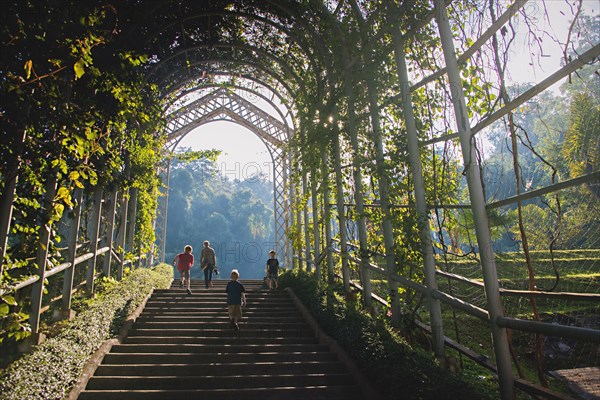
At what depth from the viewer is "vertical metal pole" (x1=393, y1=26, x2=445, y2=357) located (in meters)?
4.68

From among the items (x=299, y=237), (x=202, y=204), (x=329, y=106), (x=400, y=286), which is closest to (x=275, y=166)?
(x=299, y=237)

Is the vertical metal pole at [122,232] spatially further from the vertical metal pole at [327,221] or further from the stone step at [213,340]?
the vertical metal pole at [327,221]

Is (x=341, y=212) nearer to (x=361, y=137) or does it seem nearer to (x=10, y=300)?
(x=361, y=137)

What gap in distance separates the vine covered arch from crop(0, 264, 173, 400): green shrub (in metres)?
0.52

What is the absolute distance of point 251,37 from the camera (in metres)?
9.83

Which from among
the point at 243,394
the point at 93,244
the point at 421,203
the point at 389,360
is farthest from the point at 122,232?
the point at 389,360

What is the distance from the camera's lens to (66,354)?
4.33 meters

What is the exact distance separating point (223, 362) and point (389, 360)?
7.93 ft

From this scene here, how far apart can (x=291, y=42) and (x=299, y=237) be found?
213 inches

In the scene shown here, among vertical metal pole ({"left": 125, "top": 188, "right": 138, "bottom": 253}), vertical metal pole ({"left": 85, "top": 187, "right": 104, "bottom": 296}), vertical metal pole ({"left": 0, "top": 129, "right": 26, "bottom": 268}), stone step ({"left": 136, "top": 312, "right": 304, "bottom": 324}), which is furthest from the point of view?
vertical metal pole ({"left": 125, "top": 188, "right": 138, "bottom": 253})

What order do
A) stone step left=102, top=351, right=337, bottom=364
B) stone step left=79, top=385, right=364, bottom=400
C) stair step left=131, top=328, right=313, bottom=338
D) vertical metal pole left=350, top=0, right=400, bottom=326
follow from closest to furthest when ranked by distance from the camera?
stone step left=79, top=385, right=364, bottom=400, stone step left=102, top=351, right=337, bottom=364, vertical metal pole left=350, top=0, right=400, bottom=326, stair step left=131, top=328, right=313, bottom=338

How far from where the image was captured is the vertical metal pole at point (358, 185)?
6.65 m

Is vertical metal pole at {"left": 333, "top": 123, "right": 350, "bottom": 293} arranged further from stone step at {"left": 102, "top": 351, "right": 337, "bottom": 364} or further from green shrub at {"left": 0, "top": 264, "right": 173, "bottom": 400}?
green shrub at {"left": 0, "top": 264, "right": 173, "bottom": 400}

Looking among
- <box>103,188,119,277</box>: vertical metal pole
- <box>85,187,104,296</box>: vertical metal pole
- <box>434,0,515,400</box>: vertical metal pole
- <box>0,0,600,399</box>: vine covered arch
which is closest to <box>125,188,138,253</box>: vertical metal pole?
<box>0,0,600,399</box>: vine covered arch
